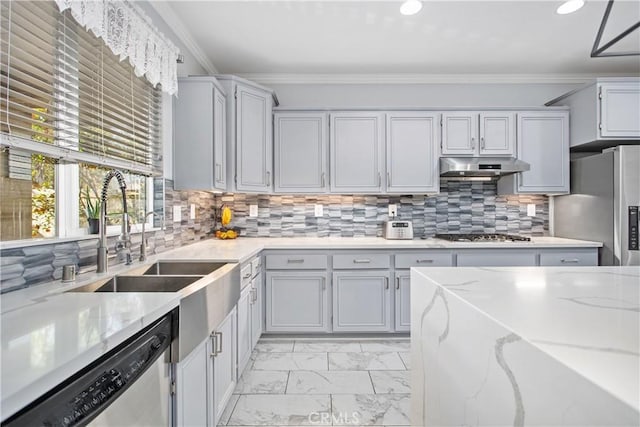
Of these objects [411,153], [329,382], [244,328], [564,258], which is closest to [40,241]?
[244,328]

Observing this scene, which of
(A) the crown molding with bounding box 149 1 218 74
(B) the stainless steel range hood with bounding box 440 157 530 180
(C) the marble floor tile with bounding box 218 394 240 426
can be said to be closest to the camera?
(C) the marble floor tile with bounding box 218 394 240 426

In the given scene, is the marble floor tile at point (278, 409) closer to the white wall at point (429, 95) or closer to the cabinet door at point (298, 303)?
the cabinet door at point (298, 303)

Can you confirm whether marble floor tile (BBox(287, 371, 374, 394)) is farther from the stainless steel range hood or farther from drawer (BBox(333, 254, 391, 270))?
the stainless steel range hood

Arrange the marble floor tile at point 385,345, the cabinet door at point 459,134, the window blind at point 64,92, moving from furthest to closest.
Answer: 1. the cabinet door at point 459,134
2. the marble floor tile at point 385,345
3. the window blind at point 64,92

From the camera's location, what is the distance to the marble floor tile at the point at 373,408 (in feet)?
6.07

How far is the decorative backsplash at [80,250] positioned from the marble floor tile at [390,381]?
1734 mm

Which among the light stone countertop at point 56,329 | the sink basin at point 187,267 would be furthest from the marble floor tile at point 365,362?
the light stone countertop at point 56,329

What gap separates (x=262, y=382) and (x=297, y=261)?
1.02m

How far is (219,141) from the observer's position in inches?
106

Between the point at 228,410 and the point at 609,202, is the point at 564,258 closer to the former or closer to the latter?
the point at 609,202

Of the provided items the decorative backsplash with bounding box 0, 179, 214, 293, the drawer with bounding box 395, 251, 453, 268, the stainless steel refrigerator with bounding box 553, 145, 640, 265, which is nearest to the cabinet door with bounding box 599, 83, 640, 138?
Result: the stainless steel refrigerator with bounding box 553, 145, 640, 265

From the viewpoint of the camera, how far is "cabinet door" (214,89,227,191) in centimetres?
262

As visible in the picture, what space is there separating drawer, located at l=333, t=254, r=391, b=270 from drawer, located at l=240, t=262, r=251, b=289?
854 mm

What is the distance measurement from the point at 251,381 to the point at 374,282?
130 centimetres
